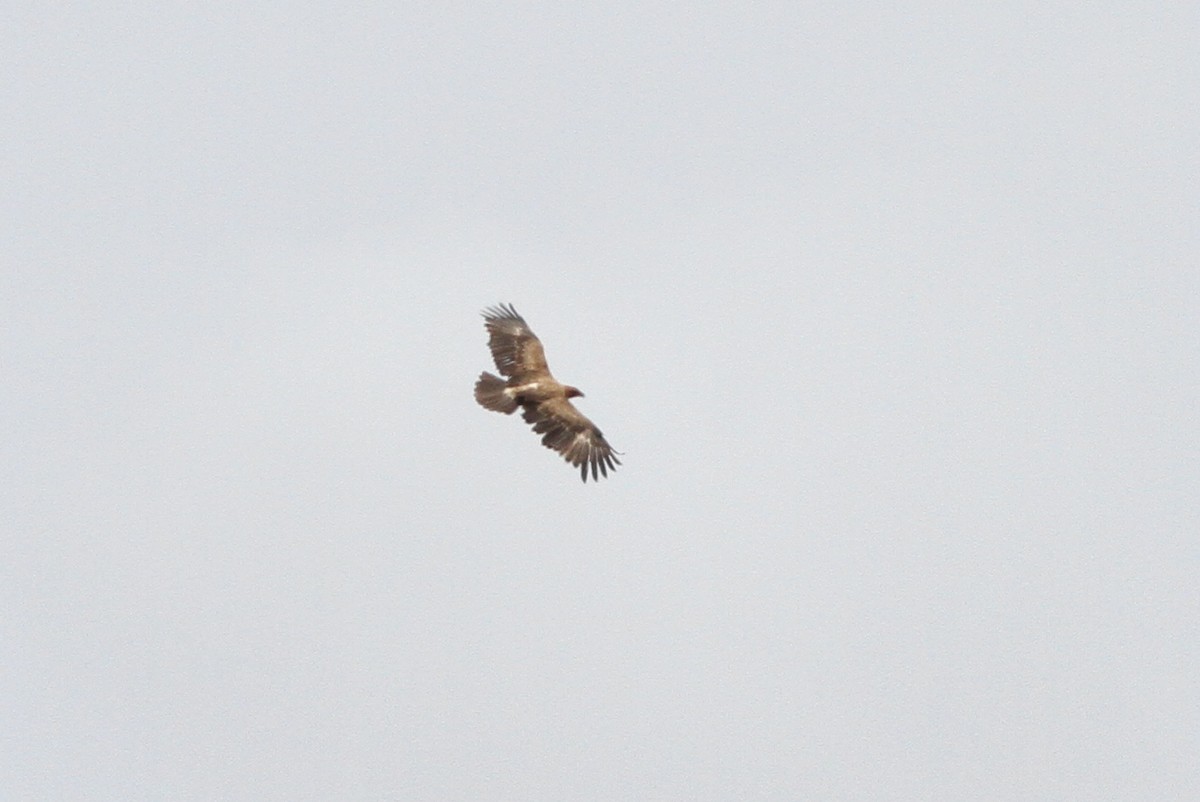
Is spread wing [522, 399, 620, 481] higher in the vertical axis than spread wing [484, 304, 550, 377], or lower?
lower

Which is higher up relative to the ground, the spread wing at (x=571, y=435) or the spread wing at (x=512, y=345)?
the spread wing at (x=512, y=345)
